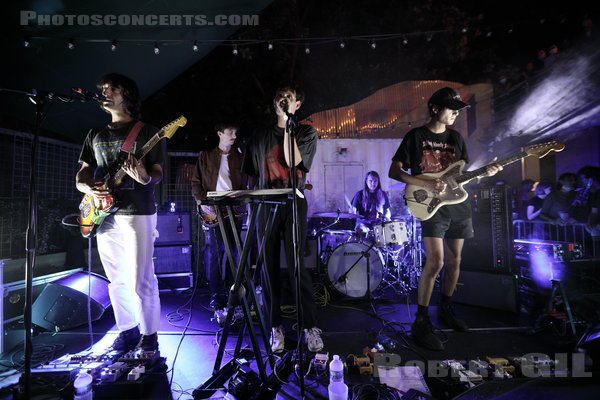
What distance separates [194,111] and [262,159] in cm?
706

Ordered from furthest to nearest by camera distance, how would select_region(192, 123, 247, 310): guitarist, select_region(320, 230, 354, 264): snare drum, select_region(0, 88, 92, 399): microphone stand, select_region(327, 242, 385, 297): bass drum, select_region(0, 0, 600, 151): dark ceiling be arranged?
select_region(320, 230, 354, 264): snare drum → select_region(327, 242, 385, 297): bass drum → select_region(0, 0, 600, 151): dark ceiling → select_region(192, 123, 247, 310): guitarist → select_region(0, 88, 92, 399): microphone stand

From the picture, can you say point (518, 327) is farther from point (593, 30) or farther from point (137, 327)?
point (593, 30)

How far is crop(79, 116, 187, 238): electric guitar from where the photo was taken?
2752 millimetres

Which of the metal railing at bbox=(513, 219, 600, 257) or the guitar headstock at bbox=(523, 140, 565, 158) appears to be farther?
the metal railing at bbox=(513, 219, 600, 257)

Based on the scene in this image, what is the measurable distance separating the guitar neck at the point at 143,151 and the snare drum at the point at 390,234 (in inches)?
150

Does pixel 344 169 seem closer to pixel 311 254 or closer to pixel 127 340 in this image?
pixel 311 254

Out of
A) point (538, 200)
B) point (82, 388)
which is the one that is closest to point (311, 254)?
point (82, 388)


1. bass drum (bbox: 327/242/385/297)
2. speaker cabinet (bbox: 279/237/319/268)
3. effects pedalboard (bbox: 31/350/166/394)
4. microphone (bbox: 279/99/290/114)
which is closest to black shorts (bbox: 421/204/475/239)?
bass drum (bbox: 327/242/385/297)

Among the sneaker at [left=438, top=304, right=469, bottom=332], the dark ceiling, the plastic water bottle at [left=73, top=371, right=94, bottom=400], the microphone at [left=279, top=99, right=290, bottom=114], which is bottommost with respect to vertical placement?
the sneaker at [left=438, top=304, right=469, bottom=332]

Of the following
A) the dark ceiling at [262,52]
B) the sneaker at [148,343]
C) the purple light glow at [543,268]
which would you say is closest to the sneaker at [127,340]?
the sneaker at [148,343]

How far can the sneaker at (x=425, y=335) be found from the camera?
2.88 metres

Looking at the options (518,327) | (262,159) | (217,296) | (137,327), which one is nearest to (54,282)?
(137,327)

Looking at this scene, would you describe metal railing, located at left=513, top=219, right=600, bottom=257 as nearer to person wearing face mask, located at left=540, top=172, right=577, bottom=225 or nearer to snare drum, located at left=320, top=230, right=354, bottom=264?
person wearing face mask, located at left=540, top=172, right=577, bottom=225

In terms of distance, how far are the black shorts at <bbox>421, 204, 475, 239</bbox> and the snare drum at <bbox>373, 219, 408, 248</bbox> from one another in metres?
1.60
